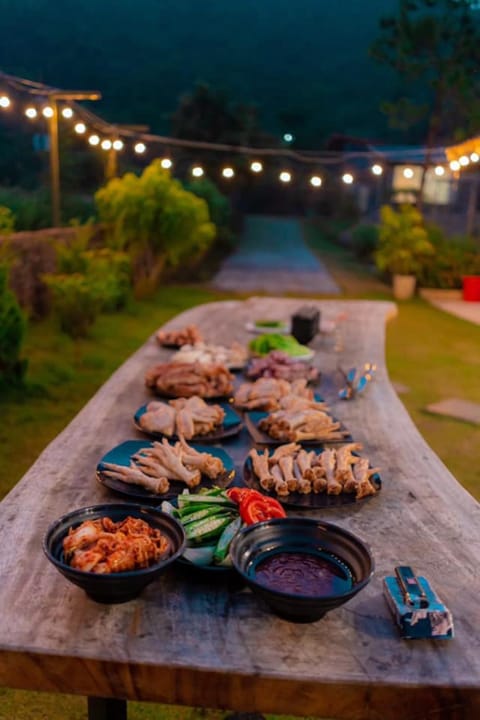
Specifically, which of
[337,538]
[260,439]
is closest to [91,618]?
[337,538]

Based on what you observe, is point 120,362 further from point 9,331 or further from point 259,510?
point 259,510

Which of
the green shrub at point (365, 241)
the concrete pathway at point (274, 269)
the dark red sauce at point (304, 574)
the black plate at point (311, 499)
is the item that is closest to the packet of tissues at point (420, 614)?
the dark red sauce at point (304, 574)

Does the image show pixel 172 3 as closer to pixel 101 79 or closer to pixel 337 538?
pixel 101 79

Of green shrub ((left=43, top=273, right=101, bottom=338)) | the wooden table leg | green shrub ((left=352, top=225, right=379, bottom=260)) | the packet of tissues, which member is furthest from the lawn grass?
green shrub ((left=352, top=225, right=379, bottom=260))

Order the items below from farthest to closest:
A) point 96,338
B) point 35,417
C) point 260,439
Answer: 1. point 96,338
2. point 35,417
3. point 260,439

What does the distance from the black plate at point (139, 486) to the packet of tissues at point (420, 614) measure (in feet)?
2.66

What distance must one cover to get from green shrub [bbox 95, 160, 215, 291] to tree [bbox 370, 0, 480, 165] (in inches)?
363

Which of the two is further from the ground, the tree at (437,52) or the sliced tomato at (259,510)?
the tree at (437,52)

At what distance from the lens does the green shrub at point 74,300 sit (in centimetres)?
772

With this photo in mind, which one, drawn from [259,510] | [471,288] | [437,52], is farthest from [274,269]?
[259,510]

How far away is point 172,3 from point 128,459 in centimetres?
7247

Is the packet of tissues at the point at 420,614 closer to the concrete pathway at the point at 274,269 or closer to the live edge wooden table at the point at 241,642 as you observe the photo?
the live edge wooden table at the point at 241,642

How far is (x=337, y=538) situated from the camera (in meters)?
Result: 1.75

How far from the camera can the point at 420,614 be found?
4.92 ft
